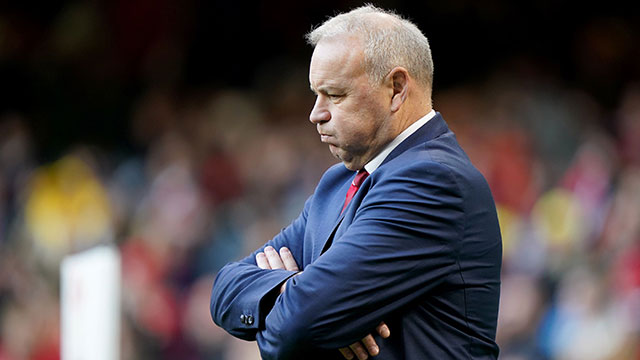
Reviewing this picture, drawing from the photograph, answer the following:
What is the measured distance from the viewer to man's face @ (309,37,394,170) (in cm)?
259

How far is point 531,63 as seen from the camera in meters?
7.49

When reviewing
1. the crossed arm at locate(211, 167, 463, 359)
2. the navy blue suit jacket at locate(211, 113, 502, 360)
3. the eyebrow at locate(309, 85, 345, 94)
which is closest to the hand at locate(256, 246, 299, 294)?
the navy blue suit jacket at locate(211, 113, 502, 360)

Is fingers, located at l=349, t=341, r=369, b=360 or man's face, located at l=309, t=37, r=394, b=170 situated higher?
man's face, located at l=309, t=37, r=394, b=170

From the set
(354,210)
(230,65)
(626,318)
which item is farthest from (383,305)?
(230,65)

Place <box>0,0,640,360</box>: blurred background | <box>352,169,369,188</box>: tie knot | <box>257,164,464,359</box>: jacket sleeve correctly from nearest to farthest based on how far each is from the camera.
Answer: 1. <box>257,164,464,359</box>: jacket sleeve
2. <box>352,169,369,188</box>: tie knot
3. <box>0,0,640,360</box>: blurred background

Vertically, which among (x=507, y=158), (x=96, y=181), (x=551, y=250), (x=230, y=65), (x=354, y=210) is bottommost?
(x=354, y=210)

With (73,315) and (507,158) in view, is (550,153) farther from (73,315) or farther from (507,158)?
(73,315)

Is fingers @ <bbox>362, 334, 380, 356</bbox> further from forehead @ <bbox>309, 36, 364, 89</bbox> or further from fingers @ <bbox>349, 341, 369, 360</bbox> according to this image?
forehead @ <bbox>309, 36, 364, 89</bbox>

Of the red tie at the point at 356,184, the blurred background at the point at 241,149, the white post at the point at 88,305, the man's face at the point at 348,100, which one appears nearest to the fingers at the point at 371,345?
the red tie at the point at 356,184

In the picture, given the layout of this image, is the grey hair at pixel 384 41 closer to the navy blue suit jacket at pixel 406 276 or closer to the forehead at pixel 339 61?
the forehead at pixel 339 61

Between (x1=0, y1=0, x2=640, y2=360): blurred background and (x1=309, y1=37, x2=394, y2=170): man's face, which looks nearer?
(x1=309, y1=37, x2=394, y2=170): man's face

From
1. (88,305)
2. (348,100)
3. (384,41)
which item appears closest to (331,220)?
(348,100)

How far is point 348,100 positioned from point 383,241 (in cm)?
41

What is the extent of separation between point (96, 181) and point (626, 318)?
4.69 m
